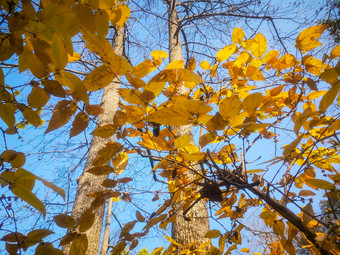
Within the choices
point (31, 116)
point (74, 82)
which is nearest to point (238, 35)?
point (74, 82)

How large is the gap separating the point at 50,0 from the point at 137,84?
11.5 inches

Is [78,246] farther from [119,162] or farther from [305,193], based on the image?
[305,193]

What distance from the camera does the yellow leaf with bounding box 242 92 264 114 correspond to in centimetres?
51

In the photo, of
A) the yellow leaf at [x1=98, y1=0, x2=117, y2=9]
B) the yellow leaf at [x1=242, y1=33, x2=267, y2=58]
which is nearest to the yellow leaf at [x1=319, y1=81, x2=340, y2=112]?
the yellow leaf at [x1=242, y1=33, x2=267, y2=58]

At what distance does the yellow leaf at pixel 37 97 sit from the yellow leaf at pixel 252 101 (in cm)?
55

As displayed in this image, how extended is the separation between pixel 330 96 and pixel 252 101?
0.16 meters

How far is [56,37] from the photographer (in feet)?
1.32

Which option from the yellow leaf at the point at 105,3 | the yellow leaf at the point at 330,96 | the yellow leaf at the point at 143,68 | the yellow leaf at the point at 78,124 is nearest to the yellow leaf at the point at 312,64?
the yellow leaf at the point at 330,96

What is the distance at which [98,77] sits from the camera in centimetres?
55

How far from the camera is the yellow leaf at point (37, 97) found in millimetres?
522

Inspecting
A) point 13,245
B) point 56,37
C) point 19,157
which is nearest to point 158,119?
point 56,37

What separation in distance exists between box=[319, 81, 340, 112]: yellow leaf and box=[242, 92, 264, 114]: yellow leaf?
13 centimetres

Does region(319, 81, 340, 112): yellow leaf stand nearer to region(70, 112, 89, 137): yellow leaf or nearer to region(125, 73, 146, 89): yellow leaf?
region(125, 73, 146, 89): yellow leaf

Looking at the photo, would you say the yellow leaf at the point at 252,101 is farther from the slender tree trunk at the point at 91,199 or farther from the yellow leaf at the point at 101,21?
the slender tree trunk at the point at 91,199
